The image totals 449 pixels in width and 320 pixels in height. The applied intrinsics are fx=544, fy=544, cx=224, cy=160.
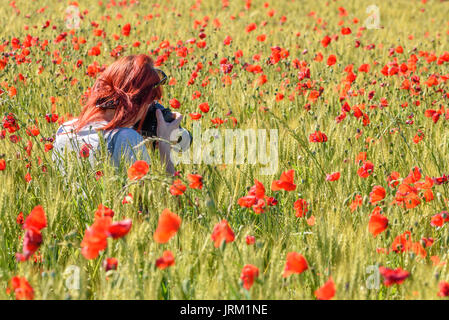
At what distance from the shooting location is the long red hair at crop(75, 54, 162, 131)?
223cm

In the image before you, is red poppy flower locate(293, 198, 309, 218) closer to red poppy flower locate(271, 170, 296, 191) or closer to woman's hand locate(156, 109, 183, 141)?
red poppy flower locate(271, 170, 296, 191)

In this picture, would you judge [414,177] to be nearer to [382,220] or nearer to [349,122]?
[382,220]

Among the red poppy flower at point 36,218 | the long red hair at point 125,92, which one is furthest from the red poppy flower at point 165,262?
the long red hair at point 125,92

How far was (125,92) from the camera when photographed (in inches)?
89.8

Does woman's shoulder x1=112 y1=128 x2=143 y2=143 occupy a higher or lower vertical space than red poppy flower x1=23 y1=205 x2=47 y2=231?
higher

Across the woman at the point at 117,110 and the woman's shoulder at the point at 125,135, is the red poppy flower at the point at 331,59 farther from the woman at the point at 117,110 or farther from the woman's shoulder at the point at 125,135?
the woman's shoulder at the point at 125,135

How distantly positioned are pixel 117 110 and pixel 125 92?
0.10 meters

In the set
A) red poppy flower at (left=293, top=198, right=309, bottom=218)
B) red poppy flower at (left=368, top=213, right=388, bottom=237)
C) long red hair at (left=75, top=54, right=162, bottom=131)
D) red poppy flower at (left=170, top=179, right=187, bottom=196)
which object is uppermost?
long red hair at (left=75, top=54, right=162, bottom=131)

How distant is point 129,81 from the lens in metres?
2.28

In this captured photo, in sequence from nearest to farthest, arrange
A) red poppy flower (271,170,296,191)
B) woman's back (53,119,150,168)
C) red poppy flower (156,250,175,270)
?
red poppy flower (156,250,175,270) < red poppy flower (271,170,296,191) < woman's back (53,119,150,168)

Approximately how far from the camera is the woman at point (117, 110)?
215 centimetres

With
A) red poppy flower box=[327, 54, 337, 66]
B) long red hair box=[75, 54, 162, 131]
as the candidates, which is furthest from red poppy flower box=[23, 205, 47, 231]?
red poppy flower box=[327, 54, 337, 66]
